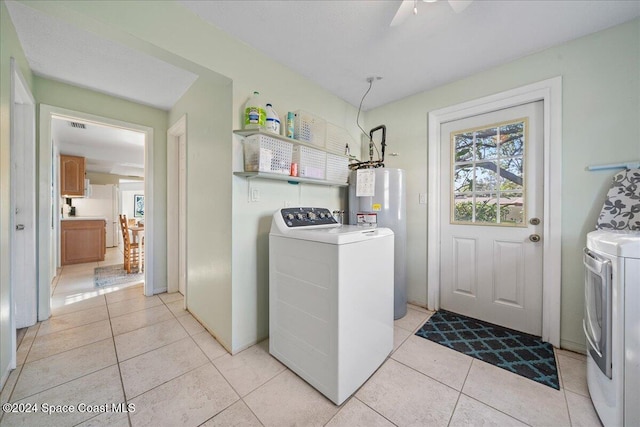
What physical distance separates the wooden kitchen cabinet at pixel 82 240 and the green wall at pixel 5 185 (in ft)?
13.2

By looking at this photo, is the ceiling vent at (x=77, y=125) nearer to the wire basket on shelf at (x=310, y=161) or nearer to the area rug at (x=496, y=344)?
the wire basket on shelf at (x=310, y=161)

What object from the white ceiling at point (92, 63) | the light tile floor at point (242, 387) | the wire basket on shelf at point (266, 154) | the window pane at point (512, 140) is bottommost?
the light tile floor at point (242, 387)

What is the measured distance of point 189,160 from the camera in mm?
2309

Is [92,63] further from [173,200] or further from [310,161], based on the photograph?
[310,161]

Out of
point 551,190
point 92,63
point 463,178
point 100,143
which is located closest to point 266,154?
point 92,63

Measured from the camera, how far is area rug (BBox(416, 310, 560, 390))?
154cm

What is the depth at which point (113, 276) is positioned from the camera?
3621 mm

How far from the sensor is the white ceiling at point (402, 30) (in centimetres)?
141

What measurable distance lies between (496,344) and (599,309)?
0.84 metres

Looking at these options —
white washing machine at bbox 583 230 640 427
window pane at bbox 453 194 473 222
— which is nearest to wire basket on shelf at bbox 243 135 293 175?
window pane at bbox 453 194 473 222

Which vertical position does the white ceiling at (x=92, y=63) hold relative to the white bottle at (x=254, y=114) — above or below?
above

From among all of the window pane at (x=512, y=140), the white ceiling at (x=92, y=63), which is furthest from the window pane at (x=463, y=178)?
the white ceiling at (x=92, y=63)

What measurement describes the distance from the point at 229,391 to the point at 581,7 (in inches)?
123

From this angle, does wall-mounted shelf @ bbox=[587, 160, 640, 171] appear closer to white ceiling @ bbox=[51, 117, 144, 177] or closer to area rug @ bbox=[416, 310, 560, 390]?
area rug @ bbox=[416, 310, 560, 390]
